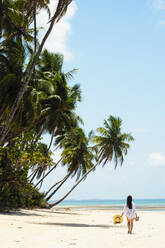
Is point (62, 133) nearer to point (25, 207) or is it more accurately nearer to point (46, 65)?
point (46, 65)

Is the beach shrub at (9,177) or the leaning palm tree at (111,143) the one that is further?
the leaning palm tree at (111,143)

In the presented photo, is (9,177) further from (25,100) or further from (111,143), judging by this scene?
(111,143)

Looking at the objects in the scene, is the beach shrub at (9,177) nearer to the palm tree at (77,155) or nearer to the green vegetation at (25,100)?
the green vegetation at (25,100)

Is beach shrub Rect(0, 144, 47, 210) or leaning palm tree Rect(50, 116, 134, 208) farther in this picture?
leaning palm tree Rect(50, 116, 134, 208)

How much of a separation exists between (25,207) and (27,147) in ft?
27.2

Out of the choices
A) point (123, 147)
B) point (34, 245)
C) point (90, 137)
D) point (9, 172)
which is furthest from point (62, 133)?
point (34, 245)

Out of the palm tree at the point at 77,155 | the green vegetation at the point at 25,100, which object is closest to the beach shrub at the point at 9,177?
the green vegetation at the point at 25,100

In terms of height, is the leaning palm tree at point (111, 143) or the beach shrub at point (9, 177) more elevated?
the leaning palm tree at point (111, 143)

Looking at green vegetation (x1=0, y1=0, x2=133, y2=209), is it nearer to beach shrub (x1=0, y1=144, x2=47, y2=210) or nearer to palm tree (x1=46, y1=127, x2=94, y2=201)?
beach shrub (x1=0, y1=144, x2=47, y2=210)

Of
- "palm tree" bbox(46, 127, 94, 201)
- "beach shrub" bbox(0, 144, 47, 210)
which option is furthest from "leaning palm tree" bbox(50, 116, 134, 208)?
"beach shrub" bbox(0, 144, 47, 210)

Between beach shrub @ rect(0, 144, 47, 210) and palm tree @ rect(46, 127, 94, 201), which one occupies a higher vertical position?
palm tree @ rect(46, 127, 94, 201)

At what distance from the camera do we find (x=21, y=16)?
17031 millimetres

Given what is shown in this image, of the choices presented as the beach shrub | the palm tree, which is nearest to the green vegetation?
the beach shrub

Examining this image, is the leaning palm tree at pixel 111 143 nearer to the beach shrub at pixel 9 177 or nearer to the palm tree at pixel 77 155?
the palm tree at pixel 77 155
